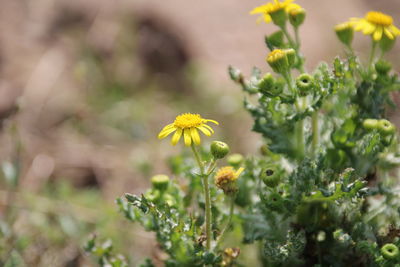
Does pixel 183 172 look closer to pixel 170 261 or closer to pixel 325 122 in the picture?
pixel 170 261

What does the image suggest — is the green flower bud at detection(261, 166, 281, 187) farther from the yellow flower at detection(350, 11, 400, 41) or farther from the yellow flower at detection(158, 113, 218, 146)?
the yellow flower at detection(350, 11, 400, 41)

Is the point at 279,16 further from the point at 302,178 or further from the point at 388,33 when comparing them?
the point at 302,178

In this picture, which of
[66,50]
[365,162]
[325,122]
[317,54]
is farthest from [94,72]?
[365,162]

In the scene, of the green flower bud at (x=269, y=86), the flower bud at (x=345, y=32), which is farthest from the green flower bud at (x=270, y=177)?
the flower bud at (x=345, y=32)

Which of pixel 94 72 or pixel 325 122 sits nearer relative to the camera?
pixel 325 122

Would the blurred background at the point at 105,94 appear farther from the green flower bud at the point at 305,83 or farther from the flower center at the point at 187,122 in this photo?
the green flower bud at the point at 305,83

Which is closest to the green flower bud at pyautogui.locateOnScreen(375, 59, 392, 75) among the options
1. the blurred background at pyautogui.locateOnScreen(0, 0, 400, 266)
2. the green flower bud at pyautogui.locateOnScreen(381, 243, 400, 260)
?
the green flower bud at pyautogui.locateOnScreen(381, 243, 400, 260)
